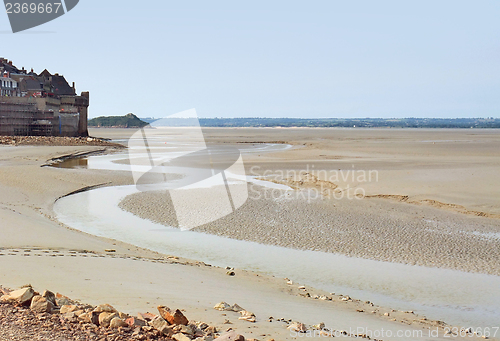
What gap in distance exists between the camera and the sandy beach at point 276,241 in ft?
21.5

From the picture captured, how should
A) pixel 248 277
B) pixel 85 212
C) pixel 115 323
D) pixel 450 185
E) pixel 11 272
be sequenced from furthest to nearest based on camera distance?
1. pixel 450 185
2. pixel 85 212
3. pixel 248 277
4. pixel 11 272
5. pixel 115 323

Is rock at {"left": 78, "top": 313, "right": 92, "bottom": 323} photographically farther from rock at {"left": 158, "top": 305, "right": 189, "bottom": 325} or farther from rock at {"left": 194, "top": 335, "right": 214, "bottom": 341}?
rock at {"left": 194, "top": 335, "right": 214, "bottom": 341}

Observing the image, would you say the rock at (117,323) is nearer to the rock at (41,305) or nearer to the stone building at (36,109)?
the rock at (41,305)

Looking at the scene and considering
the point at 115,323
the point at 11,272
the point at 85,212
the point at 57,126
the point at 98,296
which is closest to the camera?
the point at 115,323

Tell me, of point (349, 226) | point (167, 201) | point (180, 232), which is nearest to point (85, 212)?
point (167, 201)

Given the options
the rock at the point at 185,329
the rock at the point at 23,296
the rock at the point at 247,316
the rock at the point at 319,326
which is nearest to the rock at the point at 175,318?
the rock at the point at 185,329

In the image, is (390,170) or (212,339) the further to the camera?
(390,170)

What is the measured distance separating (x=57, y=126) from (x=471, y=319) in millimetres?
66819

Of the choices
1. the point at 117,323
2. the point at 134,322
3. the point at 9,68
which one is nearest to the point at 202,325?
the point at 134,322

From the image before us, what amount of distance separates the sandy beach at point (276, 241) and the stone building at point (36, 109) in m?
39.7

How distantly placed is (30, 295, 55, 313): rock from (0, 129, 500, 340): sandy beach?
0.90 metres

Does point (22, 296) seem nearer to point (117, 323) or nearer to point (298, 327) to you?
point (117, 323)

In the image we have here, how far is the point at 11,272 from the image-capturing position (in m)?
7.01

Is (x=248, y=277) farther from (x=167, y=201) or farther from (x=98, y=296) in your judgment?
(x=167, y=201)
